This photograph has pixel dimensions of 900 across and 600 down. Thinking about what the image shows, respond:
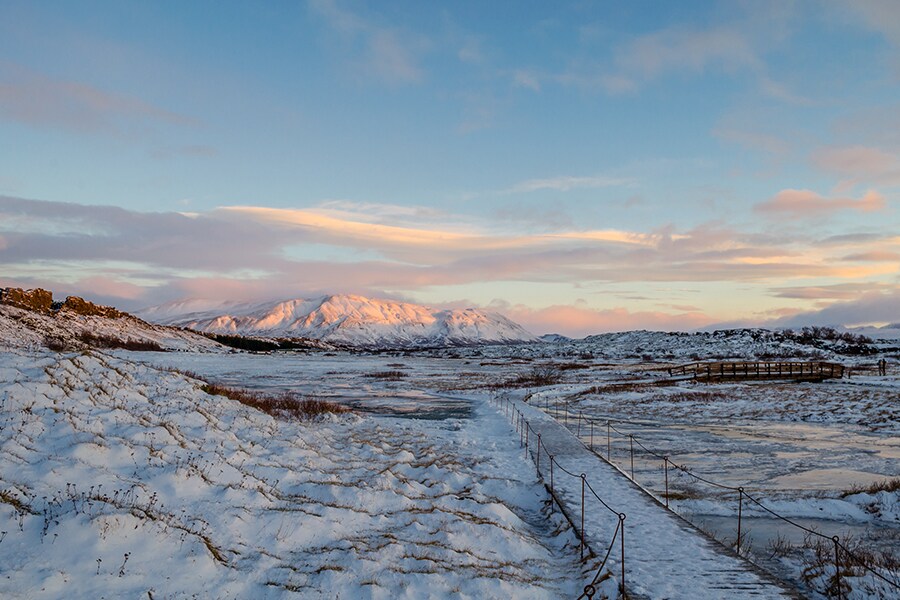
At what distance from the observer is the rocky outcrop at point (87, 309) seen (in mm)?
108363

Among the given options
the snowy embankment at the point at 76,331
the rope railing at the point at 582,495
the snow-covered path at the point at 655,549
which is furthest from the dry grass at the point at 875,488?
the snowy embankment at the point at 76,331

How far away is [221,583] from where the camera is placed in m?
7.94

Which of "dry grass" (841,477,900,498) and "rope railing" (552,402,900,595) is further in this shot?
"dry grass" (841,477,900,498)

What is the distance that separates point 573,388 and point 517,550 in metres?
39.6

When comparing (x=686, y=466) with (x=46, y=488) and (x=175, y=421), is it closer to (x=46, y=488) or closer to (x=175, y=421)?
(x=175, y=421)

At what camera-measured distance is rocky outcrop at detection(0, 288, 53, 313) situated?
299 feet

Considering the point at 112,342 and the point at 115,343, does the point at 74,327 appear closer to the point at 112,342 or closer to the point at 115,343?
the point at 112,342

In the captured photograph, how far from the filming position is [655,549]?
1109 centimetres

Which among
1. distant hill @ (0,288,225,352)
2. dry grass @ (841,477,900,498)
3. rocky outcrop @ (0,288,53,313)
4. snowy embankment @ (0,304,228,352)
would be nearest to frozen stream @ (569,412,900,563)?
dry grass @ (841,477,900,498)

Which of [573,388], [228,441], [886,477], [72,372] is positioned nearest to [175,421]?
[228,441]

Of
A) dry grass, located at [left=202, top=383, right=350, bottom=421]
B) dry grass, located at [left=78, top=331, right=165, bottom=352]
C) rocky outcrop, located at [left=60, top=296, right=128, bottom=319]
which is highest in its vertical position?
rocky outcrop, located at [left=60, top=296, right=128, bottom=319]

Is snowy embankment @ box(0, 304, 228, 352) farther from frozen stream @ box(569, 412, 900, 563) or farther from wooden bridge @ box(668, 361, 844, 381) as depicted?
wooden bridge @ box(668, 361, 844, 381)

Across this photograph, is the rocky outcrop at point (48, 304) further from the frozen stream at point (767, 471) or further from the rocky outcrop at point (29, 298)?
the frozen stream at point (767, 471)

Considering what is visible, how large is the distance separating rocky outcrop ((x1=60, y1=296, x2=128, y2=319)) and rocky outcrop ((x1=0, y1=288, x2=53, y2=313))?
3.02 meters
